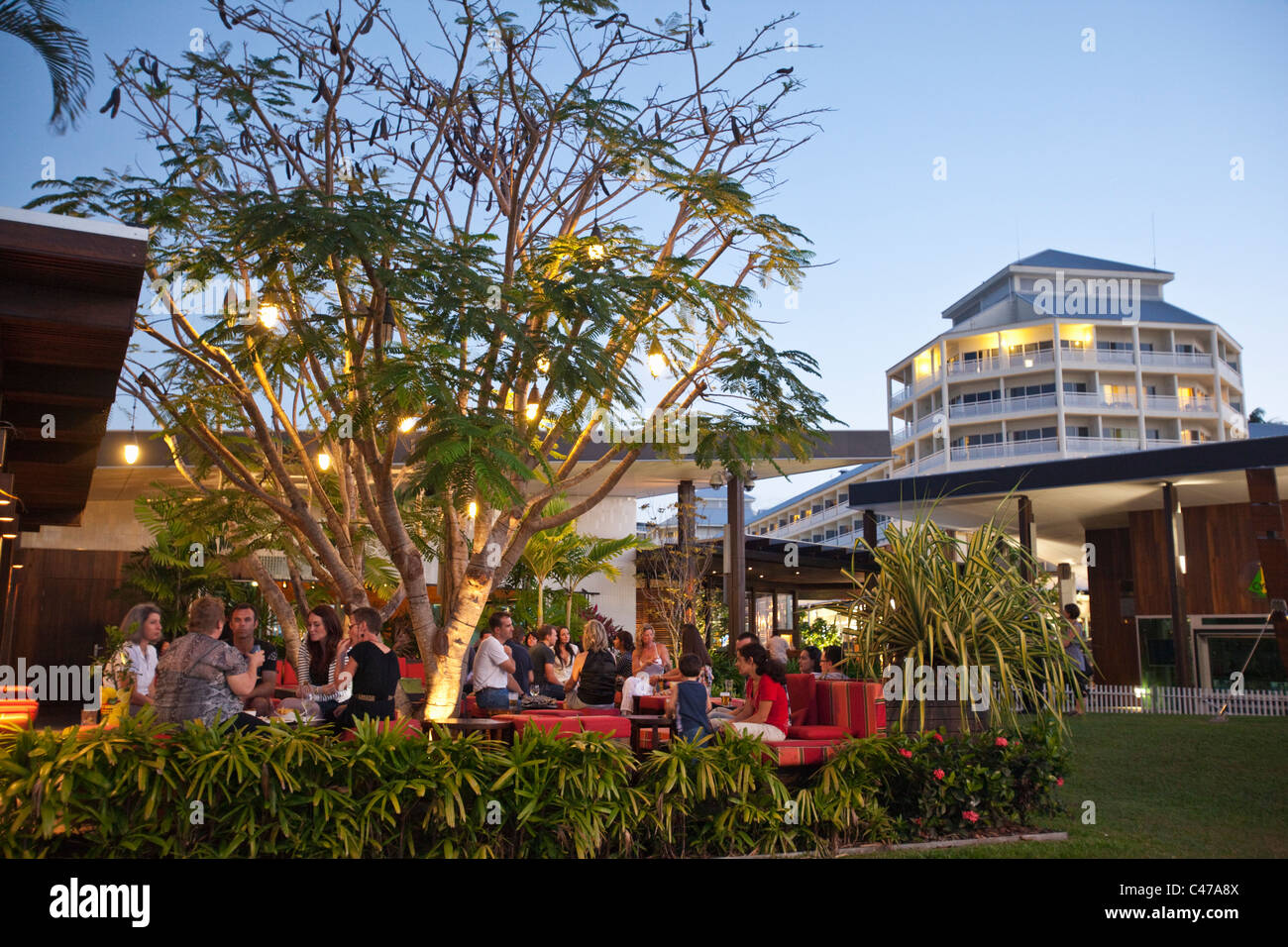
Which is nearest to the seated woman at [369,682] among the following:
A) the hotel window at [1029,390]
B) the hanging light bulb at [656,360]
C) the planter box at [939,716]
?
the planter box at [939,716]

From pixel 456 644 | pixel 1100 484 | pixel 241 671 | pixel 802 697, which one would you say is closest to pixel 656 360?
pixel 456 644

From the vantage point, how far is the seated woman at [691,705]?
755cm

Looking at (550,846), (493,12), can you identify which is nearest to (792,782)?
(550,846)

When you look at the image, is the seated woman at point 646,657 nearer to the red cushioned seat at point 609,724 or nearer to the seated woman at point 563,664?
the red cushioned seat at point 609,724

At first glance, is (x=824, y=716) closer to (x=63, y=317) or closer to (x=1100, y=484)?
(x=63, y=317)

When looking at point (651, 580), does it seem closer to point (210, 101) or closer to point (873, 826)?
point (210, 101)

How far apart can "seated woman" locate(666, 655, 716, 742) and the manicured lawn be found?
5.41ft

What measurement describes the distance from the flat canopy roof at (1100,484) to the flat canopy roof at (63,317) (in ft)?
31.8

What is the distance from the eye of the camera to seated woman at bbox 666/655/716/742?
7.55 meters

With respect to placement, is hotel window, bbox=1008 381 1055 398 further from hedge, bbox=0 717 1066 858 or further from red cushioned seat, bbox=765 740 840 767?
red cushioned seat, bbox=765 740 840 767

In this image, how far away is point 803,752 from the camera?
25.3 ft

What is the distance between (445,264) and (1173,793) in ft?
26.3

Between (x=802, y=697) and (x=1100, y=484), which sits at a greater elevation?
(x=1100, y=484)

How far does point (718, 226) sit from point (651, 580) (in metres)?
15.2
